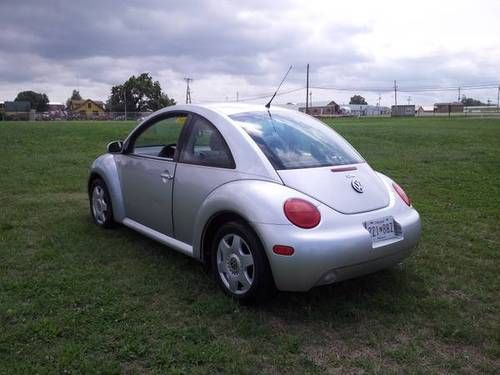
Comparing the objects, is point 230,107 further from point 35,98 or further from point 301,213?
point 35,98

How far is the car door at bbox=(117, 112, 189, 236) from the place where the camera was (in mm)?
4695

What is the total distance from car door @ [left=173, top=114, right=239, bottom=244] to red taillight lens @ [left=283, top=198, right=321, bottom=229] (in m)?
0.59

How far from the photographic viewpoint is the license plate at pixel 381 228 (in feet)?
12.3

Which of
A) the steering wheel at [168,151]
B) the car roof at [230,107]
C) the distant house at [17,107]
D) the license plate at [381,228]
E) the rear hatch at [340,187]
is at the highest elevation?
the distant house at [17,107]

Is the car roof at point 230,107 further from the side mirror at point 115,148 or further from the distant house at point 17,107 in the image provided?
the distant house at point 17,107

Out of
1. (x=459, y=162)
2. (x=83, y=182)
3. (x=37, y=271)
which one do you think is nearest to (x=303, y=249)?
(x=37, y=271)

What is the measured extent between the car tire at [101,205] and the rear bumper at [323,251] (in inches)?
107

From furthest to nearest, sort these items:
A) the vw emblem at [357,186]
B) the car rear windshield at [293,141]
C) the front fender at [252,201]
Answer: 1. the car rear windshield at [293,141]
2. the vw emblem at [357,186]
3. the front fender at [252,201]

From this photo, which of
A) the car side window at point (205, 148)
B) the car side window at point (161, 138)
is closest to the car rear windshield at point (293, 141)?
the car side window at point (205, 148)

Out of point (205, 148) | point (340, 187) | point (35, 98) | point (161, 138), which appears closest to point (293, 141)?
point (340, 187)

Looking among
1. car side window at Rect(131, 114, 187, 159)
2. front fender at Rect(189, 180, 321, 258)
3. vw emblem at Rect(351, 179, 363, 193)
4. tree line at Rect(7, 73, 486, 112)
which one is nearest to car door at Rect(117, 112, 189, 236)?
car side window at Rect(131, 114, 187, 159)

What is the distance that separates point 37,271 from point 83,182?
5122mm

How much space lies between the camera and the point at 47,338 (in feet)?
11.0

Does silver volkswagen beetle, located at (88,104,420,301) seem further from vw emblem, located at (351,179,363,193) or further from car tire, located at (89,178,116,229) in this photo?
car tire, located at (89,178,116,229)
